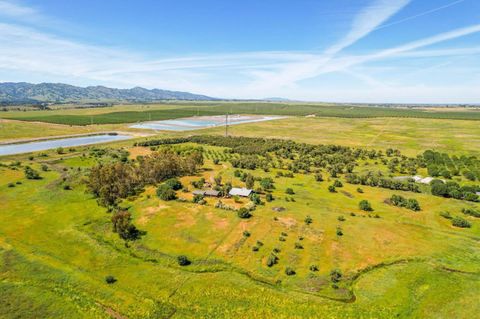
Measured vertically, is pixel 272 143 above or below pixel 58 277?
above

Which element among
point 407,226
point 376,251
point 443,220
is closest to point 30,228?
point 376,251

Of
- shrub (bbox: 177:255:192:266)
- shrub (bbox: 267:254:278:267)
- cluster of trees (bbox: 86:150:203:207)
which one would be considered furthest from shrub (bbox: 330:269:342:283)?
cluster of trees (bbox: 86:150:203:207)

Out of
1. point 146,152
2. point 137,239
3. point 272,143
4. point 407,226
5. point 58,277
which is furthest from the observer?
point 272,143

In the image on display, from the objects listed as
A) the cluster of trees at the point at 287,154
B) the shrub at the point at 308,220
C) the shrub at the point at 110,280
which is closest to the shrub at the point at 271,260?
the shrub at the point at 308,220

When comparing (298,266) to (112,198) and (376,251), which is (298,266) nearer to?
(376,251)

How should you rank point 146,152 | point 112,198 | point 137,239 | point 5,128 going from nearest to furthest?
point 137,239 < point 112,198 < point 146,152 < point 5,128

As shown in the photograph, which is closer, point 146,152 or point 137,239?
point 137,239

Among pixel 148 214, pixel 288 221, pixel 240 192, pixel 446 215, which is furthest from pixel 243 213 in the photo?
pixel 446 215
